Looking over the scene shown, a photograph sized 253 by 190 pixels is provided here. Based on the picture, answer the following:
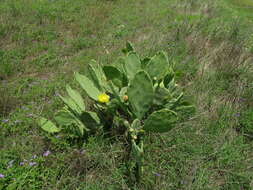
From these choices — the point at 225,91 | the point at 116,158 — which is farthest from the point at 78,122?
the point at 225,91

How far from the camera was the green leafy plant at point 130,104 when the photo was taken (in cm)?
136

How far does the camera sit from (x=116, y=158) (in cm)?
148

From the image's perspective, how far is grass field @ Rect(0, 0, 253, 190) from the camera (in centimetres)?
137

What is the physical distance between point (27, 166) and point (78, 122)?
0.48 meters

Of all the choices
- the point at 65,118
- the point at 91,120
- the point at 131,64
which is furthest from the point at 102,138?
the point at 131,64

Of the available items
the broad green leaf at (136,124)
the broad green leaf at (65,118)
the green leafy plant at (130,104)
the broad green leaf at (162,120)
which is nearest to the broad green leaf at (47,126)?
the green leafy plant at (130,104)

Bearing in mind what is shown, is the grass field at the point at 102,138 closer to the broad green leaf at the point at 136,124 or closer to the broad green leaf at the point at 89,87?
the broad green leaf at the point at 136,124

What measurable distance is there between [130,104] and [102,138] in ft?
1.27

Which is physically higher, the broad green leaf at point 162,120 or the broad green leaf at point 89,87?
the broad green leaf at point 89,87

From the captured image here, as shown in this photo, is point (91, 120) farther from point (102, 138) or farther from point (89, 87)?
point (89, 87)

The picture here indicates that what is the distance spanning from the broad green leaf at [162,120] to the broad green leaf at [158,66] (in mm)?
488

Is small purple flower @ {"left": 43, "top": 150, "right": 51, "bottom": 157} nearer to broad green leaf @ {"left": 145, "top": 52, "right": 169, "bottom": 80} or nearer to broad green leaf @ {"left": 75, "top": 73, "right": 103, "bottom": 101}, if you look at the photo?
broad green leaf @ {"left": 75, "top": 73, "right": 103, "bottom": 101}

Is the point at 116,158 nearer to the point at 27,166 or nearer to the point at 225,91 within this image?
the point at 27,166

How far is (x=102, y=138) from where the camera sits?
1.57 meters
